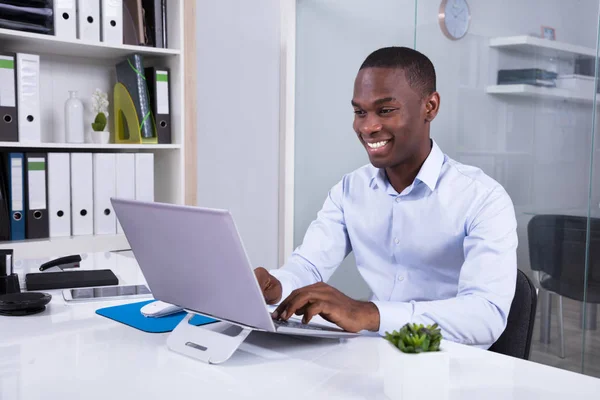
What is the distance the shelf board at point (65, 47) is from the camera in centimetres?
258

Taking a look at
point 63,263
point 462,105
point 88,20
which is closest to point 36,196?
Result: point 88,20

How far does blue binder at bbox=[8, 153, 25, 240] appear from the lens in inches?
103

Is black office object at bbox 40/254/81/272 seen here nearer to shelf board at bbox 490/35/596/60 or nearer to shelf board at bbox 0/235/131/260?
shelf board at bbox 0/235/131/260

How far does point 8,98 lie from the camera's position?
2576 millimetres

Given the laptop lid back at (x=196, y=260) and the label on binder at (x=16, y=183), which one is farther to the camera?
the label on binder at (x=16, y=183)

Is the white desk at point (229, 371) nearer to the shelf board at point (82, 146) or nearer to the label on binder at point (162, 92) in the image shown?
the shelf board at point (82, 146)

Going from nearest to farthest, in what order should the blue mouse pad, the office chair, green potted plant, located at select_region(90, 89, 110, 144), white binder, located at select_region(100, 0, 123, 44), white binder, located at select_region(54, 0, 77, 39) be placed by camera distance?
the blue mouse pad < the office chair < white binder, located at select_region(54, 0, 77, 39) < white binder, located at select_region(100, 0, 123, 44) < green potted plant, located at select_region(90, 89, 110, 144)

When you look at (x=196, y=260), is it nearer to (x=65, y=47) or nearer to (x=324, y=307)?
(x=324, y=307)

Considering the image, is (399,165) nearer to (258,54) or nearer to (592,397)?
(592,397)

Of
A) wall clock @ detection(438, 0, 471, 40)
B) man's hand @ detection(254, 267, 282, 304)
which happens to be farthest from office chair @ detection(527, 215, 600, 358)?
man's hand @ detection(254, 267, 282, 304)

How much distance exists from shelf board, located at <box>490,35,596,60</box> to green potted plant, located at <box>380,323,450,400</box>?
191cm

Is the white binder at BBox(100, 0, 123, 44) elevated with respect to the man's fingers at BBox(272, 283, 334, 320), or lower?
elevated

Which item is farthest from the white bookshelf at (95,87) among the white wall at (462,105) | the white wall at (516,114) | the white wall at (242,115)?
the white wall at (516,114)

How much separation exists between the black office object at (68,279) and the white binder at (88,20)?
4.42 ft
